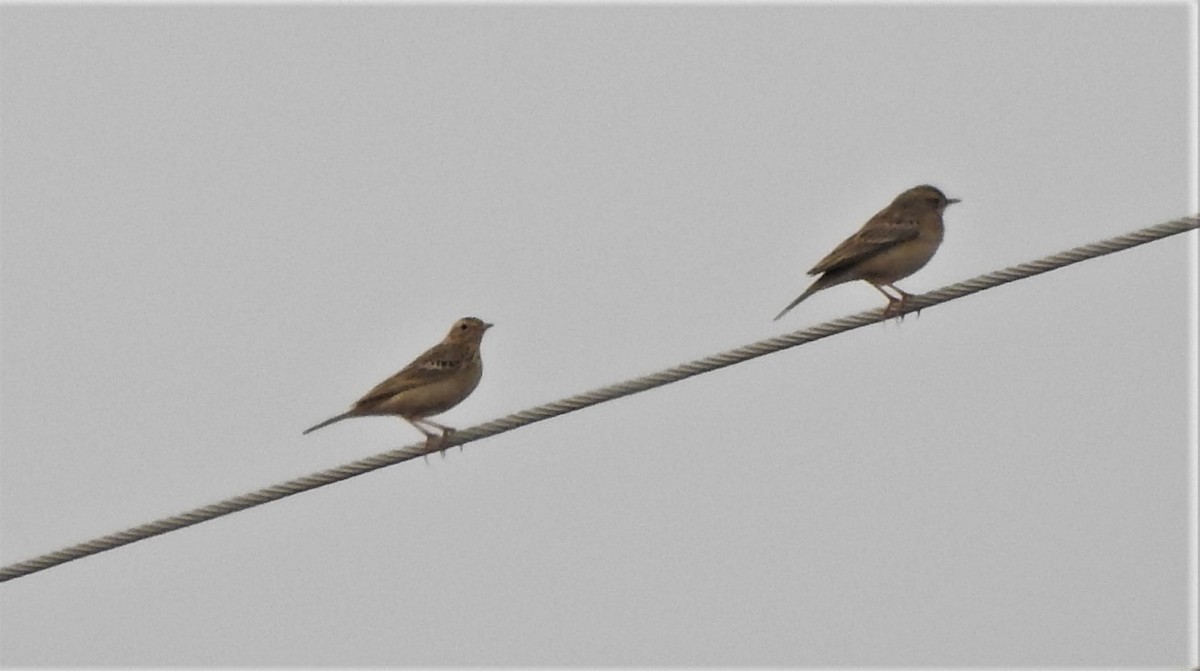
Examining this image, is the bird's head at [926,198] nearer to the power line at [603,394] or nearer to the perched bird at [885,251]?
the perched bird at [885,251]

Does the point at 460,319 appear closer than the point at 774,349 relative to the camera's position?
No

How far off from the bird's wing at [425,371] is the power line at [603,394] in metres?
2.75

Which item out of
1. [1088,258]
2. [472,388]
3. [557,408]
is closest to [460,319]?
[472,388]

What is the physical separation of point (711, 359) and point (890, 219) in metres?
4.31

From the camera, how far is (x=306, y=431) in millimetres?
16219

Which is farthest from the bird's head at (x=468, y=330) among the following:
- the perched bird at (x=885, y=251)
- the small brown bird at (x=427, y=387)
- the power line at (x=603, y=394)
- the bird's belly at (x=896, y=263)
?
the power line at (x=603, y=394)

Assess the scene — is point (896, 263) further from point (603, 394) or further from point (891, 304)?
point (603, 394)

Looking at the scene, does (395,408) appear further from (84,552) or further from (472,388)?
(84,552)

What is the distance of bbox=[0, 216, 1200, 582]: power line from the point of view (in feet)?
44.1

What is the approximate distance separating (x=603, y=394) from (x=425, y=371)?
3.46 metres

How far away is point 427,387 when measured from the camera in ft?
54.9

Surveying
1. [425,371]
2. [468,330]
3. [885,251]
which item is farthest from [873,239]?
[425,371]

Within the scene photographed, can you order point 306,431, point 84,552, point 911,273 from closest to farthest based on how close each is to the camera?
point 84,552 < point 306,431 < point 911,273

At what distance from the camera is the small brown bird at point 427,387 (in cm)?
1661
